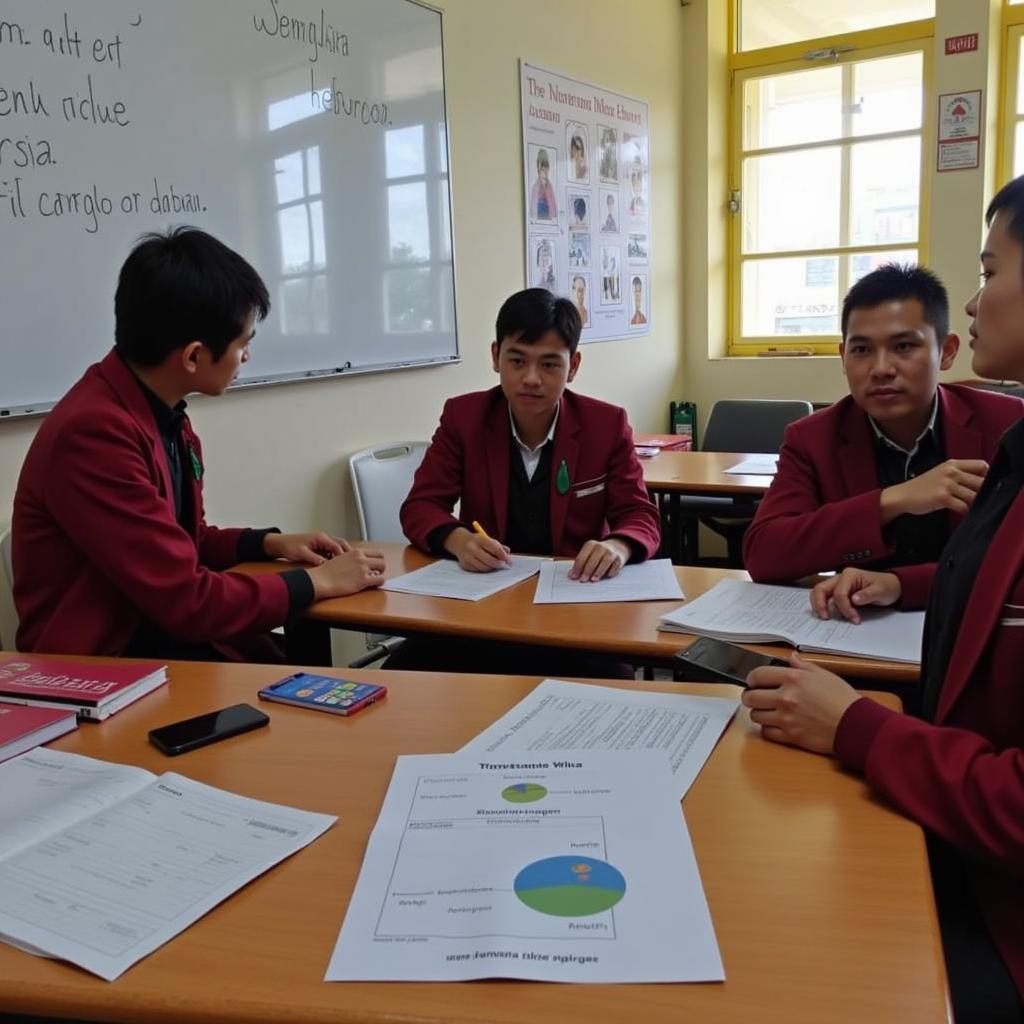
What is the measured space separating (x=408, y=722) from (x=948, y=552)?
72 cm

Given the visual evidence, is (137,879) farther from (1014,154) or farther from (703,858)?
(1014,154)

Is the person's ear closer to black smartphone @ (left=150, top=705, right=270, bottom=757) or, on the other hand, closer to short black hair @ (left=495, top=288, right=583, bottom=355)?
short black hair @ (left=495, top=288, right=583, bottom=355)

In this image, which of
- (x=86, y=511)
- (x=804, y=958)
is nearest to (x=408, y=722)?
(x=804, y=958)

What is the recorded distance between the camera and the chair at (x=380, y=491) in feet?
9.89

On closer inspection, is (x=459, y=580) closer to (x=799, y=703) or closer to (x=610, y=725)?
(x=610, y=725)

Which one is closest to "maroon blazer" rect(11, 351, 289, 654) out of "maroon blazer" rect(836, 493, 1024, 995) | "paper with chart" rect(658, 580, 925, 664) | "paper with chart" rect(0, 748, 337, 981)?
"paper with chart" rect(0, 748, 337, 981)

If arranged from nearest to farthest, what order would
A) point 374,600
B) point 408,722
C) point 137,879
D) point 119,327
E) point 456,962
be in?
point 456,962
point 137,879
point 408,722
point 119,327
point 374,600

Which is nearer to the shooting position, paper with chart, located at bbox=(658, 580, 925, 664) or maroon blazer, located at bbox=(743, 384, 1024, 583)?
paper with chart, located at bbox=(658, 580, 925, 664)

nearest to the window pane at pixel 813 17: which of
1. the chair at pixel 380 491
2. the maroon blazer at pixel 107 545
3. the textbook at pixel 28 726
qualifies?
the chair at pixel 380 491

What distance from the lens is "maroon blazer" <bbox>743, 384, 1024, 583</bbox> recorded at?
1.72 m

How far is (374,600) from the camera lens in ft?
5.95

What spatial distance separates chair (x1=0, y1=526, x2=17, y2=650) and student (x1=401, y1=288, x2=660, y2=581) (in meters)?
0.85

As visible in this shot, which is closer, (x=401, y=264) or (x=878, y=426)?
(x=878, y=426)

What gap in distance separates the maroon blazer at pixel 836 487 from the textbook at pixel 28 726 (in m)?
1.24
